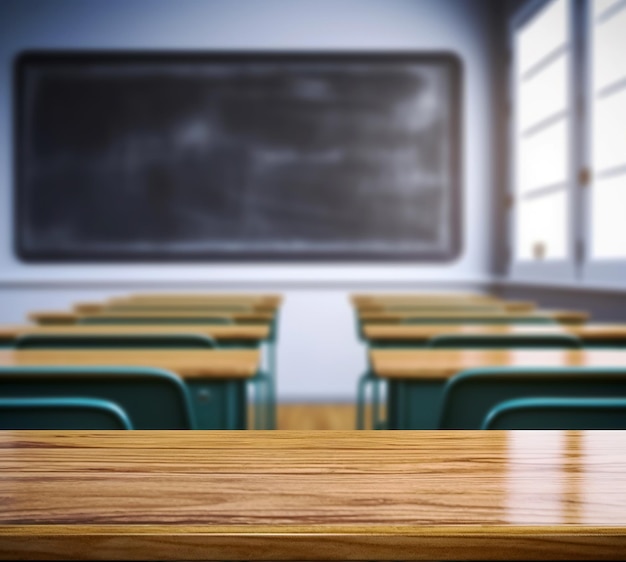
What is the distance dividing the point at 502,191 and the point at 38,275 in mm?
3564

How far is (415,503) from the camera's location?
515 mm

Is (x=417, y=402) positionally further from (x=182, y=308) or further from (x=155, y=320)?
(x=182, y=308)

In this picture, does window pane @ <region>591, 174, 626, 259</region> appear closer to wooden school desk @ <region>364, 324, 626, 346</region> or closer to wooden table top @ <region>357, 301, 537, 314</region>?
wooden table top @ <region>357, 301, 537, 314</region>

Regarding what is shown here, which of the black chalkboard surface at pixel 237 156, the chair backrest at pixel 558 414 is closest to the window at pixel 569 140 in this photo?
the black chalkboard surface at pixel 237 156

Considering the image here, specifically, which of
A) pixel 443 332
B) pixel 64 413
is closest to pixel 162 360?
pixel 64 413

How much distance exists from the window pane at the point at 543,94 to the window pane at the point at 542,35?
0.11 metres

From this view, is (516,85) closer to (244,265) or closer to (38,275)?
(244,265)

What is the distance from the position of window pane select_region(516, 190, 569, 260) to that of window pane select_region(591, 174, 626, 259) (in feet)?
1.06

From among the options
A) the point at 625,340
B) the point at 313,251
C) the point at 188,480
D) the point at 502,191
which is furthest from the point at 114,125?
the point at 188,480

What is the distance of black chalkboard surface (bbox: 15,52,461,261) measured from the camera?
5238 millimetres

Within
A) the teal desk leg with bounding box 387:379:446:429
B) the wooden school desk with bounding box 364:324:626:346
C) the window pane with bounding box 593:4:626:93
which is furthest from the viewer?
the window pane with bounding box 593:4:626:93

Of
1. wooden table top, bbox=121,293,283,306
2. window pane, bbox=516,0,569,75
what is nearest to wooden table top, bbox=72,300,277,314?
wooden table top, bbox=121,293,283,306

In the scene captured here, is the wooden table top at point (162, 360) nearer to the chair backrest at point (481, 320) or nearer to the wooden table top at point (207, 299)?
the chair backrest at point (481, 320)

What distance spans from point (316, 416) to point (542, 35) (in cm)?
297
